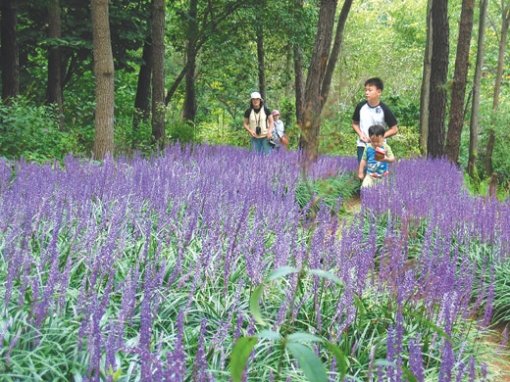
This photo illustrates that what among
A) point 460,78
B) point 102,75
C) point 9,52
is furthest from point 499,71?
point 102,75

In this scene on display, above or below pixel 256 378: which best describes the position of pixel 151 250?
above

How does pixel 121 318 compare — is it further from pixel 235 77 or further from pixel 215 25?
pixel 235 77

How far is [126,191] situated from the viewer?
18.6 feet

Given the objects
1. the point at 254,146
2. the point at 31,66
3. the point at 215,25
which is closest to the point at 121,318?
the point at 254,146

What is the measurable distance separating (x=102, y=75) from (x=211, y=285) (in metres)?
6.10

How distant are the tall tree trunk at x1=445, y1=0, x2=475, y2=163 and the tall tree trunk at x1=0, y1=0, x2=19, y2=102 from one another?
34.9 feet

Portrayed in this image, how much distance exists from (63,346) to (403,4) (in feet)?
117

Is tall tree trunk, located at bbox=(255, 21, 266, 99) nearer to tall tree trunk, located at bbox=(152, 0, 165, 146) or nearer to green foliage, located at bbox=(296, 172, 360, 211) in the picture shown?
tall tree trunk, located at bbox=(152, 0, 165, 146)

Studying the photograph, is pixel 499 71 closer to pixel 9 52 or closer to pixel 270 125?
pixel 270 125

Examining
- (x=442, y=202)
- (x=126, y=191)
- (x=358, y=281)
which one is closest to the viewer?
(x=358, y=281)

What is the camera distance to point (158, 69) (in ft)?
43.0

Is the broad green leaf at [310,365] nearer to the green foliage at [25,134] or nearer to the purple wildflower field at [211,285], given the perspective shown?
the purple wildflower field at [211,285]

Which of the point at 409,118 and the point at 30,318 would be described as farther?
the point at 409,118

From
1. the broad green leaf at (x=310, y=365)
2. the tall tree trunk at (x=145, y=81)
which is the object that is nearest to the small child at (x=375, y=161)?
the broad green leaf at (x=310, y=365)
